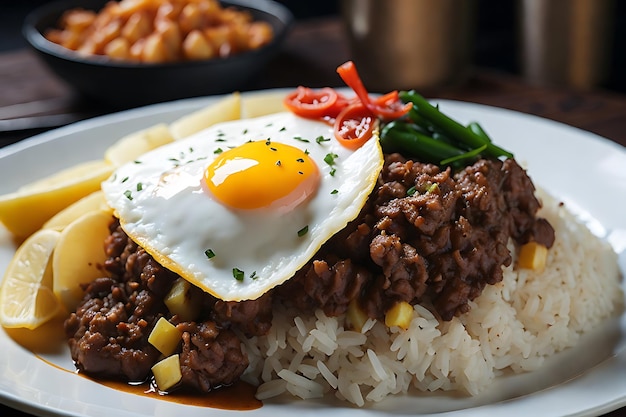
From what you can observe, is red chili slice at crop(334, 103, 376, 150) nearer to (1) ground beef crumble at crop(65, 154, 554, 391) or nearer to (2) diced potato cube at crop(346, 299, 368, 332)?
(1) ground beef crumble at crop(65, 154, 554, 391)

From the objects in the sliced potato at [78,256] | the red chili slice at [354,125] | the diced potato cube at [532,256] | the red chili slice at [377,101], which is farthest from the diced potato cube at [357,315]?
the sliced potato at [78,256]

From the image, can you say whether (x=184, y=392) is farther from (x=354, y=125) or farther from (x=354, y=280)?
(x=354, y=125)

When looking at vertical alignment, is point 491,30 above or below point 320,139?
below

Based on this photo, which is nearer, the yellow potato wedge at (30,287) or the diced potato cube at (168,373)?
the diced potato cube at (168,373)

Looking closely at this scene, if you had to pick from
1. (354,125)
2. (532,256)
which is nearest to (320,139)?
(354,125)

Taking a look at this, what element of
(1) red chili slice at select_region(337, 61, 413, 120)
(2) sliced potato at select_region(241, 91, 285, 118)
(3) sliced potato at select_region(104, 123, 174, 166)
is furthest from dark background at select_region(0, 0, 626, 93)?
(1) red chili slice at select_region(337, 61, 413, 120)

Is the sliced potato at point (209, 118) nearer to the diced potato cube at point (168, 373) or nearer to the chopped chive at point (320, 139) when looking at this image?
the chopped chive at point (320, 139)
